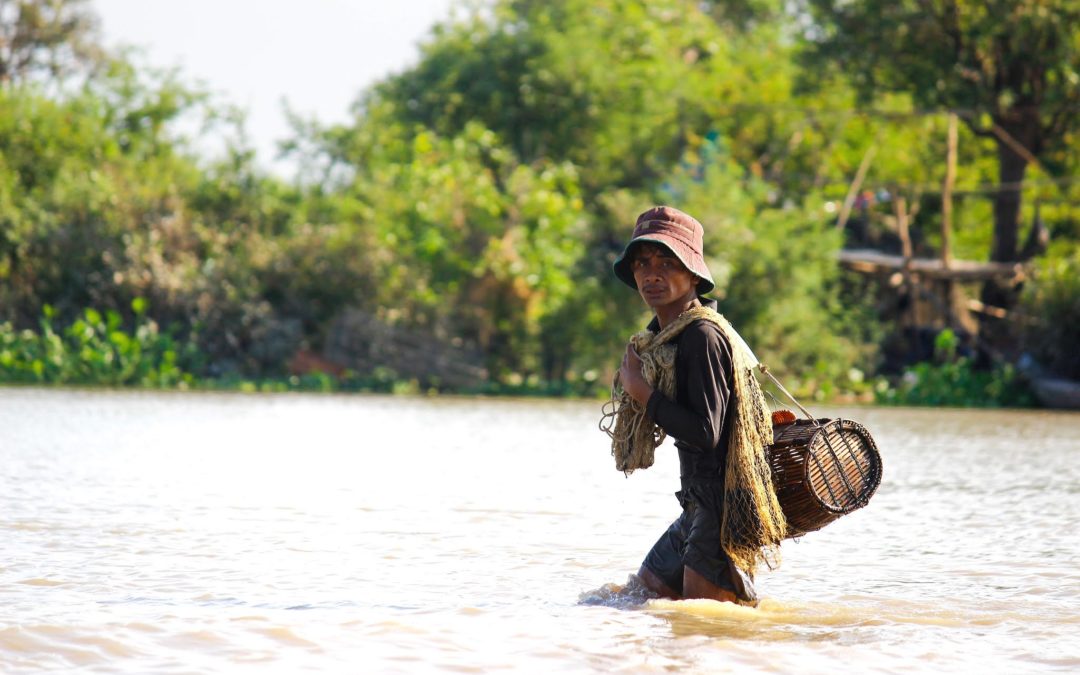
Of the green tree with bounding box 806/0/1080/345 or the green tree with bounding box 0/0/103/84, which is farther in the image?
the green tree with bounding box 0/0/103/84

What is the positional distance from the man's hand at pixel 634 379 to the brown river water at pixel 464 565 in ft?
2.85

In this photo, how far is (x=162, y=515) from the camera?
8945 millimetres

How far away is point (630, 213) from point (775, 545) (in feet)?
62.3

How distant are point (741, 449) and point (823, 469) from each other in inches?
13.4

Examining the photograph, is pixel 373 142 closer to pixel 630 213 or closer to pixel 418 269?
pixel 418 269

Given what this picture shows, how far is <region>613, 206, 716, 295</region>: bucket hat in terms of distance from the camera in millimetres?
5238

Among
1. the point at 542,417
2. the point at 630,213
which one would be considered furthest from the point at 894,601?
the point at 630,213

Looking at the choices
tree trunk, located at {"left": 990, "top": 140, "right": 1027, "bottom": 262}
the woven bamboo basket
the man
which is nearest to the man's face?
the man

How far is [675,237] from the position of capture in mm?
→ 5297

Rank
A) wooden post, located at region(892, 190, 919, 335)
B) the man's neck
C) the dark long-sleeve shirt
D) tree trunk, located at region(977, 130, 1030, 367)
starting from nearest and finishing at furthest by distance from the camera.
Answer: the dark long-sleeve shirt < the man's neck < wooden post, located at region(892, 190, 919, 335) < tree trunk, located at region(977, 130, 1030, 367)

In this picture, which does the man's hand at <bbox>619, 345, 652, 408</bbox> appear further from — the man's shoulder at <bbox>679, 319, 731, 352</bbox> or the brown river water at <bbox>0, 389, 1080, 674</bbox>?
the brown river water at <bbox>0, 389, 1080, 674</bbox>

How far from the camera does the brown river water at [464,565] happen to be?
17.4 feet

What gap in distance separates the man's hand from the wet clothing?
0.03 metres

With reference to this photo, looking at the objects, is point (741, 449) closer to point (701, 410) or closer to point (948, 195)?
point (701, 410)
